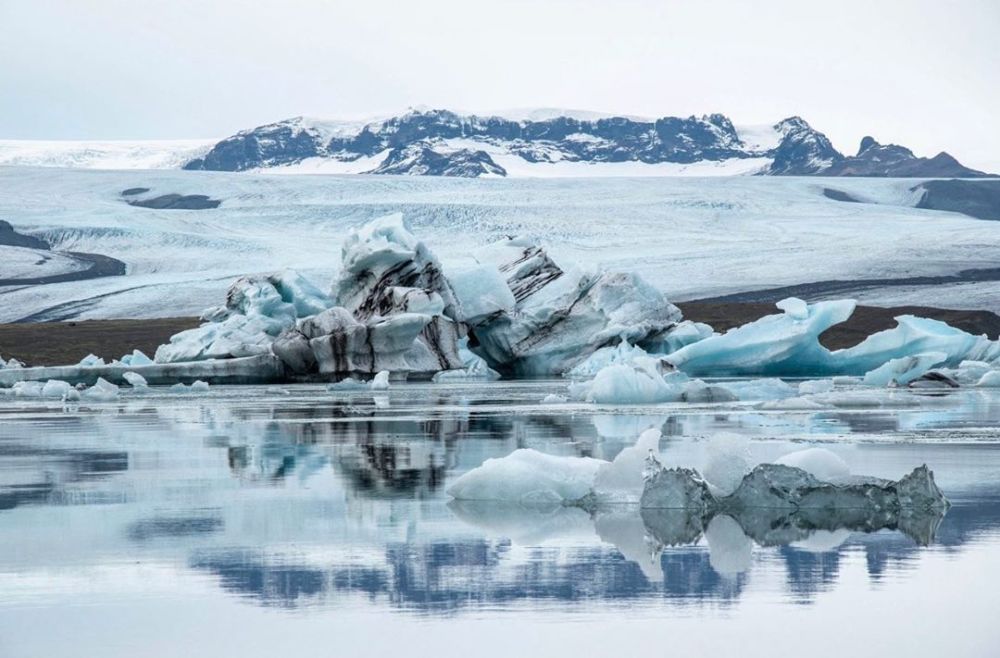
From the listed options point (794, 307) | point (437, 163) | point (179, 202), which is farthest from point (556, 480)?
point (437, 163)

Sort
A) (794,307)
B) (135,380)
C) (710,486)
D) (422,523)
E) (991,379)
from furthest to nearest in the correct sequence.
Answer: (135,380), (794,307), (991,379), (710,486), (422,523)

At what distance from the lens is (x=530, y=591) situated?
464 cm

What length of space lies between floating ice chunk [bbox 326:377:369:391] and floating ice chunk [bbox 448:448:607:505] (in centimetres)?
1355

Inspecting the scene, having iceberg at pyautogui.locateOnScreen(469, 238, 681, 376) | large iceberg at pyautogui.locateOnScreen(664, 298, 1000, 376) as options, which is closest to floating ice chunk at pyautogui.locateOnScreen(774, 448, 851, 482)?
large iceberg at pyautogui.locateOnScreen(664, 298, 1000, 376)

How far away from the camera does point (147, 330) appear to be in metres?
32.7

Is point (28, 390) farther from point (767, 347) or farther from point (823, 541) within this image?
point (823, 541)

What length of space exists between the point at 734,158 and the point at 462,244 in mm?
88585

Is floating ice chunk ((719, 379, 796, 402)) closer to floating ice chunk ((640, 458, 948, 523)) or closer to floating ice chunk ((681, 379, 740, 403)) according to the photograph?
floating ice chunk ((681, 379, 740, 403))

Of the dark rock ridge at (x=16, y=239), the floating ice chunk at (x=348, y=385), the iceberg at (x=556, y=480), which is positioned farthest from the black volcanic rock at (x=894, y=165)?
the iceberg at (x=556, y=480)

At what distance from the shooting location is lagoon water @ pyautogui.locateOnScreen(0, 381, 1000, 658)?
4.07 m

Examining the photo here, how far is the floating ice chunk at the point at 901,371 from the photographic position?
1905cm

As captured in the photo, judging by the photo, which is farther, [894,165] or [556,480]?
[894,165]

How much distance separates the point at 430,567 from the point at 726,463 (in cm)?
180

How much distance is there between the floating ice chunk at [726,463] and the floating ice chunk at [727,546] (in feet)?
0.86
